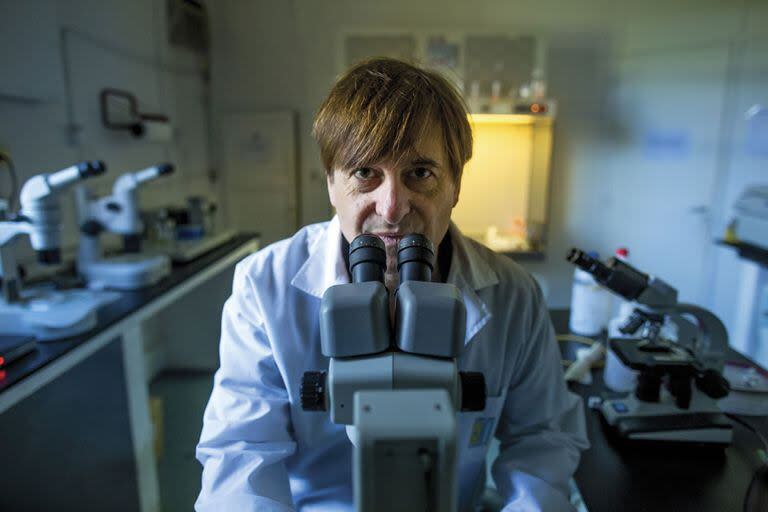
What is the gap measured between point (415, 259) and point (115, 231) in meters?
1.60

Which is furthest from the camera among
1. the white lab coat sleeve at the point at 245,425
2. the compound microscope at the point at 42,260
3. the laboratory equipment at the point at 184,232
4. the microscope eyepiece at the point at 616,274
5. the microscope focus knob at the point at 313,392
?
the laboratory equipment at the point at 184,232

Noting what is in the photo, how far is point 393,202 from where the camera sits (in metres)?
0.85

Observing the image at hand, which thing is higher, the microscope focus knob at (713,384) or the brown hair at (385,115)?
the brown hair at (385,115)

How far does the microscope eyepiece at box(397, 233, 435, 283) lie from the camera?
0.67 m

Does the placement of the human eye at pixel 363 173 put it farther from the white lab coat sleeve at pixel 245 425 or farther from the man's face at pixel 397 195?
the white lab coat sleeve at pixel 245 425

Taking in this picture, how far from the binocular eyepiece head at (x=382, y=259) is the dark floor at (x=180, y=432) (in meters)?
1.67

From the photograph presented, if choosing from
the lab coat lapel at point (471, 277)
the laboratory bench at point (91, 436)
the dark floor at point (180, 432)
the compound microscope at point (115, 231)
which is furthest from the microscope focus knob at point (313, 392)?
the dark floor at point (180, 432)

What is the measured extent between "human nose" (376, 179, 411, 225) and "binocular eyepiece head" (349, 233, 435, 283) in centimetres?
17

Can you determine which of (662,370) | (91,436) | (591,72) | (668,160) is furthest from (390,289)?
(668,160)

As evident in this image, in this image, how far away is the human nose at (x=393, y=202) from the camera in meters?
0.86

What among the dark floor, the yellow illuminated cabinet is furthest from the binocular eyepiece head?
the yellow illuminated cabinet

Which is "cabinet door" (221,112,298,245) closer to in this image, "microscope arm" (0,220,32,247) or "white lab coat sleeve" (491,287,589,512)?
"microscope arm" (0,220,32,247)

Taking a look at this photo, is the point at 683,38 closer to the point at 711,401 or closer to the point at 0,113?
the point at 711,401

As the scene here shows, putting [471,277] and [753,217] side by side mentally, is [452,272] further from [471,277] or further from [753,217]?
[753,217]
